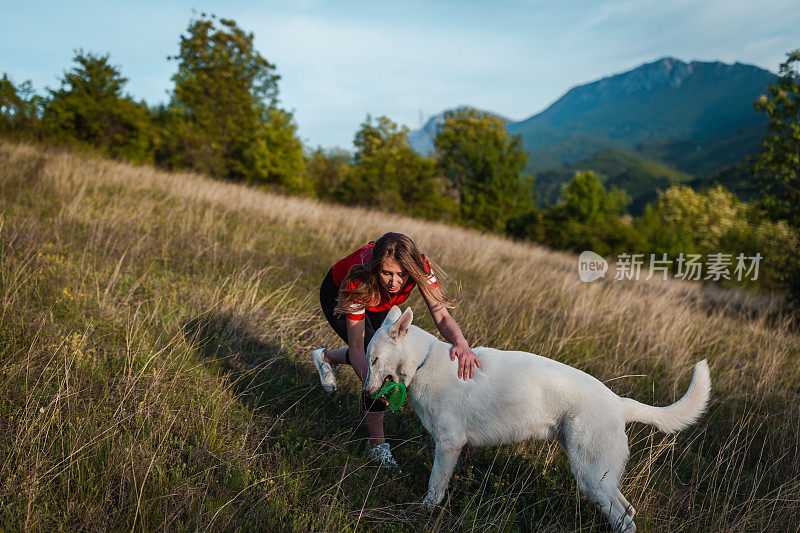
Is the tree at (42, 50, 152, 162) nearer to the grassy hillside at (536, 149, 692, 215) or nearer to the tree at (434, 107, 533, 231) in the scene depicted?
the tree at (434, 107, 533, 231)

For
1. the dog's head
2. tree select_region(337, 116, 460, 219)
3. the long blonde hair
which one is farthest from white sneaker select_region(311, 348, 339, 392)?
tree select_region(337, 116, 460, 219)

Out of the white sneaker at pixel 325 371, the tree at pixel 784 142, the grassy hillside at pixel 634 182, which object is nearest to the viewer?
the white sneaker at pixel 325 371

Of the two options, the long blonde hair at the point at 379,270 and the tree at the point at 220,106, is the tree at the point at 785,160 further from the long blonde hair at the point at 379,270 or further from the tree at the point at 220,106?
the tree at the point at 220,106

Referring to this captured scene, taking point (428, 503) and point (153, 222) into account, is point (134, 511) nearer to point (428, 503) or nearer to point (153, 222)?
point (428, 503)

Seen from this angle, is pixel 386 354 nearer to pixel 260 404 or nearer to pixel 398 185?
pixel 260 404

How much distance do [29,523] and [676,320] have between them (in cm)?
740

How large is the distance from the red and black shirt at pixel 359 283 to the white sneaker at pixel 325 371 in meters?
0.68

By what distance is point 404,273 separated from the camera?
2730mm

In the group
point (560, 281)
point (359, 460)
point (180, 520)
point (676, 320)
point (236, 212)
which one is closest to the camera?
point (180, 520)

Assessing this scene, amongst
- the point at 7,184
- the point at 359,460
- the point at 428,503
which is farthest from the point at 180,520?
the point at 7,184

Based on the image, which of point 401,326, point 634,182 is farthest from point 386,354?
point 634,182

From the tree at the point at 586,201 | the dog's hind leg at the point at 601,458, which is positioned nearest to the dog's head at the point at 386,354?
the dog's hind leg at the point at 601,458

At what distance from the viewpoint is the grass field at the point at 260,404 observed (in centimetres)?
209

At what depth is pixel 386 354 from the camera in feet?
7.73
